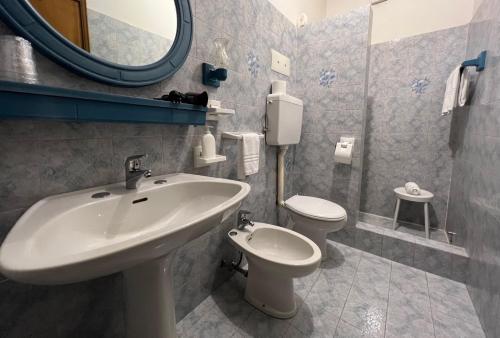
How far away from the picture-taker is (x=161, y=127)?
1010 mm

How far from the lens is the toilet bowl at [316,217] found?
1519 millimetres

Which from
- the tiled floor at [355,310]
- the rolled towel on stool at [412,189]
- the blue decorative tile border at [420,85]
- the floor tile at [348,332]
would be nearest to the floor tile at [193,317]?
the tiled floor at [355,310]

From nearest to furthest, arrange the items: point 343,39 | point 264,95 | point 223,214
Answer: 1. point 223,214
2. point 264,95
3. point 343,39

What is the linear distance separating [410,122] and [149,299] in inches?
95.0

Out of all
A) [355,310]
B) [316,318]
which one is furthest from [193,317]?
[355,310]

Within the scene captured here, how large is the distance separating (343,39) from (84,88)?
73.9 inches

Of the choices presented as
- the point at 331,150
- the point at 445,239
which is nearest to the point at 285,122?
the point at 331,150

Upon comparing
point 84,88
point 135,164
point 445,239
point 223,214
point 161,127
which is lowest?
point 445,239

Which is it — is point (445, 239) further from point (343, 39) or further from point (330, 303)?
point (343, 39)

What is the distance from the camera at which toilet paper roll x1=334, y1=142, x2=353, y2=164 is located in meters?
1.81

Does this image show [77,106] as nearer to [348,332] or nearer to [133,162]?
[133,162]

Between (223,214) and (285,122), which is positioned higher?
(285,122)

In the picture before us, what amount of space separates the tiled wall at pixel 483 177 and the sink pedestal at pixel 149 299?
4.76ft

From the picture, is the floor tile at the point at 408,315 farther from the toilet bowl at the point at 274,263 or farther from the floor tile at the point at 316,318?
the toilet bowl at the point at 274,263
